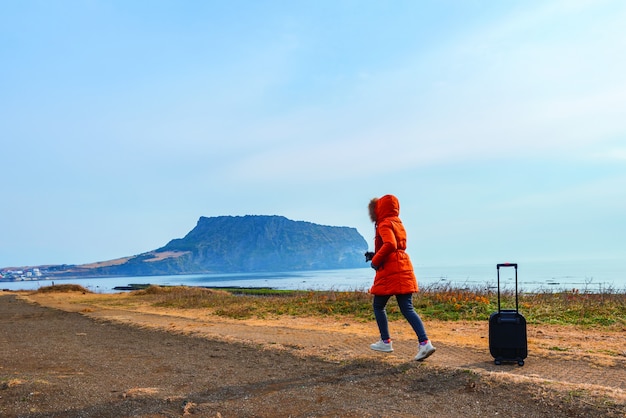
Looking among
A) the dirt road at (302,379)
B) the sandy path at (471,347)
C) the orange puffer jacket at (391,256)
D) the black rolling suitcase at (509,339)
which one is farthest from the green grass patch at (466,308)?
the orange puffer jacket at (391,256)

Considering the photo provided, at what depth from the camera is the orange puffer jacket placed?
6617 mm

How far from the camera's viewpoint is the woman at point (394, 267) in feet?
21.6

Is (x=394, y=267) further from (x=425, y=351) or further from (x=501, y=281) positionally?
(x=501, y=281)

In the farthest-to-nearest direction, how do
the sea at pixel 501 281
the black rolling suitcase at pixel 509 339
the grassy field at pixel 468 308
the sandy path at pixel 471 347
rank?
the sea at pixel 501 281, the grassy field at pixel 468 308, the black rolling suitcase at pixel 509 339, the sandy path at pixel 471 347

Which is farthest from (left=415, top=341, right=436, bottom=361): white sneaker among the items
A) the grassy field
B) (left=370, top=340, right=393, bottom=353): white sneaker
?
the grassy field

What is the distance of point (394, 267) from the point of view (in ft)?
21.8

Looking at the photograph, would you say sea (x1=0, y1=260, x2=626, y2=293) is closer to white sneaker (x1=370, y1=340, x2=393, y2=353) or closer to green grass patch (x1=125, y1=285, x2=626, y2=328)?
green grass patch (x1=125, y1=285, x2=626, y2=328)

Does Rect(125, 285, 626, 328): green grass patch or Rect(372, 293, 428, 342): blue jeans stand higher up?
Rect(372, 293, 428, 342): blue jeans

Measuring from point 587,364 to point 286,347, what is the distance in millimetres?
4436

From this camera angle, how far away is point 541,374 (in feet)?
19.2

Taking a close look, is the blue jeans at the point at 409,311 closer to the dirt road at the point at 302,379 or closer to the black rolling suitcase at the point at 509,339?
the dirt road at the point at 302,379

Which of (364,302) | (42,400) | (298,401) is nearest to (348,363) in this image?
(298,401)

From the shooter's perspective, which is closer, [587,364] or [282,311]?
[587,364]

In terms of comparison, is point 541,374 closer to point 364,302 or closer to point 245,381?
point 245,381
